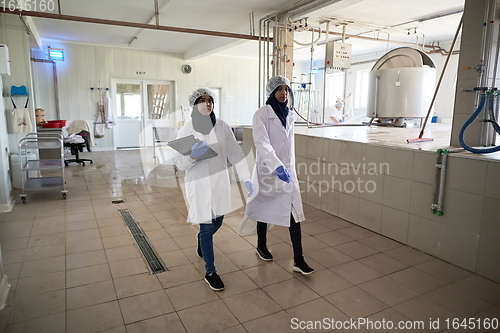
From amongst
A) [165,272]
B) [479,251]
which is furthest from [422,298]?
[165,272]

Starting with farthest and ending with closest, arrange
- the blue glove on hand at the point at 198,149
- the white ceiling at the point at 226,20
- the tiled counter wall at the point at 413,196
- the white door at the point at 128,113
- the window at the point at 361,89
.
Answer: the window at the point at 361,89, the white door at the point at 128,113, the white ceiling at the point at 226,20, the tiled counter wall at the point at 413,196, the blue glove on hand at the point at 198,149

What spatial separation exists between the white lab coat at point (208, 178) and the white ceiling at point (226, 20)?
301 cm

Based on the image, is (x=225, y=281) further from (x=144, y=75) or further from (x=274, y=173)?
(x=144, y=75)

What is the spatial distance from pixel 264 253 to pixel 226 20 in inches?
178

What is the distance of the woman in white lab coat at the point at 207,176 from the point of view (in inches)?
84.3

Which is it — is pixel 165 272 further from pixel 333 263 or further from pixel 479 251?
pixel 479 251

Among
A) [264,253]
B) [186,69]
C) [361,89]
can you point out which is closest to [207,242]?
[264,253]

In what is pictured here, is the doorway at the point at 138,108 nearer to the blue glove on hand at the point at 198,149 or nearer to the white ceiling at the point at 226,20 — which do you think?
the white ceiling at the point at 226,20

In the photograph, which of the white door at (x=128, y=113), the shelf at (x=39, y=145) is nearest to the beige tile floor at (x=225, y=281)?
the shelf at (x=39, y=145)

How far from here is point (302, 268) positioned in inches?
92.7

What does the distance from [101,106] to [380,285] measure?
796cm

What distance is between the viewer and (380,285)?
2.22m

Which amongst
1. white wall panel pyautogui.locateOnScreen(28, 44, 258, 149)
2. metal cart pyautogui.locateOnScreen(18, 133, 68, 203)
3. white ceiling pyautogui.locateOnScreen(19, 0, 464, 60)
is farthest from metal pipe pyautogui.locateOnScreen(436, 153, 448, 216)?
white wall panel pyautogui.locateOnScreen(28, 44, 258, 149)

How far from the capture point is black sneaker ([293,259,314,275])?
235 cm
